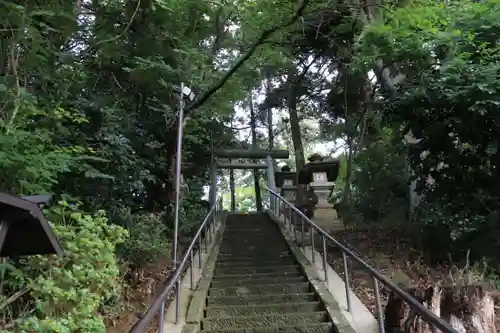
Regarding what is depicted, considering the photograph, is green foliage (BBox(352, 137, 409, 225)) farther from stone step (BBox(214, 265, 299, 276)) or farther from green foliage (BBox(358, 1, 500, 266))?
stone step (BBox(214, 265, 299, 276))

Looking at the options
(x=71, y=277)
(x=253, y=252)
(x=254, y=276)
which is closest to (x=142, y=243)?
(x=254, y=276)

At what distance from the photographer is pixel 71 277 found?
3.96 meters

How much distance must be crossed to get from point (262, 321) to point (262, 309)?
485 millimetres

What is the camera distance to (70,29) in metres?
5.29

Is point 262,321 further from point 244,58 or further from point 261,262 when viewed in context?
point 244,58

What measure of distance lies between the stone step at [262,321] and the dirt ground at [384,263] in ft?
3.22

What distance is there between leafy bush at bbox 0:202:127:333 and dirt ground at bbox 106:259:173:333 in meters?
0.59

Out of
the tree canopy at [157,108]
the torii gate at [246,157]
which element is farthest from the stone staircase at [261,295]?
the torii gate at [246,157]

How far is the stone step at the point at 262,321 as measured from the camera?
15.5ft

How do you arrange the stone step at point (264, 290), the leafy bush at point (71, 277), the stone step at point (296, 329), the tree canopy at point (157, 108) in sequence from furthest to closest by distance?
the stone step at point (264, 290), the stone step at point (296, 329), the tree canopy at point (157, 108), the leafy bush at point (71, 277)

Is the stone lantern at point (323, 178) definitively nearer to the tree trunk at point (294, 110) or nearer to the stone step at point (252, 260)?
the stone step at point (252, 260)

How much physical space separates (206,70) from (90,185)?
300 centimetres

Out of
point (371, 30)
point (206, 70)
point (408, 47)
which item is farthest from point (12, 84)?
point (408, 47)

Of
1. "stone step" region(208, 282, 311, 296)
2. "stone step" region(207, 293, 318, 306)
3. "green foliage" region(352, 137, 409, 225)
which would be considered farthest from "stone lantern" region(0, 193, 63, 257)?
"green foliage" region(352, 137, 409, 225)
